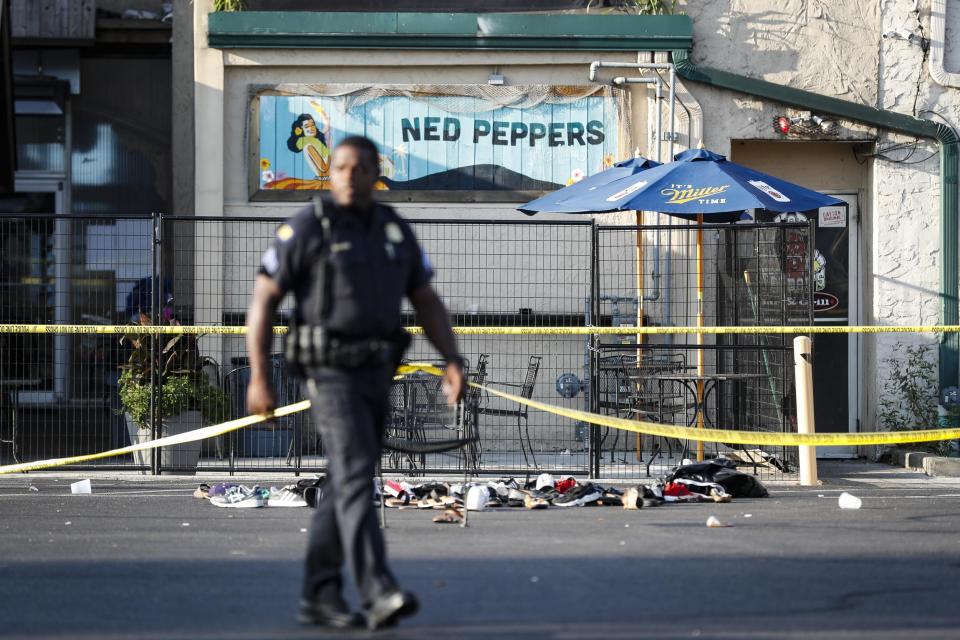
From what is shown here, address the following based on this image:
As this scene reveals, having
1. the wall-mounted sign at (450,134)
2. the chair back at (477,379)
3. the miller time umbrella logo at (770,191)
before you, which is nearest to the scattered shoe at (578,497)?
the chair back at (477,379)

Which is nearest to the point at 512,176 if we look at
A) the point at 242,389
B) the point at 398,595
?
the point at 242,389

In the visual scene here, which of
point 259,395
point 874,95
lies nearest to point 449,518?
point 259,395

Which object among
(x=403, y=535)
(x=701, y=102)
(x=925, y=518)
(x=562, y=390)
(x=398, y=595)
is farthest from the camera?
(x=701, y=102)

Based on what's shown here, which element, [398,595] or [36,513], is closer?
[398,595]

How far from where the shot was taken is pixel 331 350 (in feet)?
18.1

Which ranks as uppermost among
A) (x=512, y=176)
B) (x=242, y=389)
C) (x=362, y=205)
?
(x=512, y=176)

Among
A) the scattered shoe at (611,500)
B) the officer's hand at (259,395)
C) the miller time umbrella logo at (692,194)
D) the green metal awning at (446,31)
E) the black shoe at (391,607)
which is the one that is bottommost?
the scattered shoe at (611,500)

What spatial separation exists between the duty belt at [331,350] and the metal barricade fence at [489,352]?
5.16 metres

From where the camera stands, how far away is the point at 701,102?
13719 millimetres

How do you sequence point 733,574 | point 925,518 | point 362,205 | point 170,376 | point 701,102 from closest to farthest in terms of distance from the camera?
point 362,205, point 733,574, point 925,518, point 170,376, point 701,102

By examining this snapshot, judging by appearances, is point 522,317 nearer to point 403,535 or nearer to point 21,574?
point 403,535

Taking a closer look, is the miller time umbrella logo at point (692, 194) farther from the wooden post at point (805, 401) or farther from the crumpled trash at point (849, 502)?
the crumpled trash at point (849, 502)

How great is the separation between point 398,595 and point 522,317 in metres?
8.27

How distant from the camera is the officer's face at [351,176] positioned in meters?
5.61
